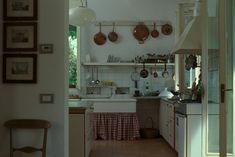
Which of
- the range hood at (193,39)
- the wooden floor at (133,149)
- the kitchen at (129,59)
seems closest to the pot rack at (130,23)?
the kitchen at (129,59)

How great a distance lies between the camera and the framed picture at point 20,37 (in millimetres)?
3543

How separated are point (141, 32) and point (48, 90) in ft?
17.2

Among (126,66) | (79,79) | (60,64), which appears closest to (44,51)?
(60,64)

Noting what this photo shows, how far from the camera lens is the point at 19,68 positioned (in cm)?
354

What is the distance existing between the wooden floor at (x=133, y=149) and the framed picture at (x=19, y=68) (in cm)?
274

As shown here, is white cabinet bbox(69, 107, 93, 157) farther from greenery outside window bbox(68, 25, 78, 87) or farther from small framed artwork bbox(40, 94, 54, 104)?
greenery outside window bbox(68, 25, 78, 87)

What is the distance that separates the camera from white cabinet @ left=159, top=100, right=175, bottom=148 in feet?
20.7

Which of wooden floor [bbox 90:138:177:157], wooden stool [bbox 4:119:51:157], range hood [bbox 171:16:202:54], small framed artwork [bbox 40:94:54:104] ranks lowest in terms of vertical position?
wooden floor [bbox 90:138:177:157]

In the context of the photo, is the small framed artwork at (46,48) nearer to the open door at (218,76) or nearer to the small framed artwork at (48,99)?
the small framed artwork at (48,99)

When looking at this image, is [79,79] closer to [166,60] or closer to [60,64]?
[166,60]

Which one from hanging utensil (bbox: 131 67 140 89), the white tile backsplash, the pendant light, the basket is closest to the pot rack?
the white tile backsplash

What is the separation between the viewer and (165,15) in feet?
28.3

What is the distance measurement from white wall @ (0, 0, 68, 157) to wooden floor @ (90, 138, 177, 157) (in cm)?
253

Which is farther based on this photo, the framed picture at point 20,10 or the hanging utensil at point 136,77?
the hanging utensil at point 136,77
